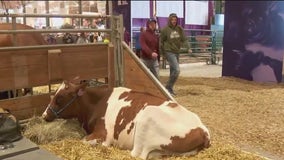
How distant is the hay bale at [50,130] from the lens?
3.70m

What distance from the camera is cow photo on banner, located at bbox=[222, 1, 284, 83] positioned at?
28.4ft

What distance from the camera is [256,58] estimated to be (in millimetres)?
9109

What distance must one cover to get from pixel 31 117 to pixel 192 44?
36.8 feet

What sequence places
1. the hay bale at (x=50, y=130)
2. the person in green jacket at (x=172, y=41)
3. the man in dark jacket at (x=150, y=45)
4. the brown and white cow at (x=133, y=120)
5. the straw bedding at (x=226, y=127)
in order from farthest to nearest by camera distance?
the person in green jacket at (x=172, y=41)
the man in dark jacket at (x=150, y=45)
the hay bale at (x=50, y=130)
the straw bedding at (x=226, y=127)
the brown and white cow at (x=133, y=120)

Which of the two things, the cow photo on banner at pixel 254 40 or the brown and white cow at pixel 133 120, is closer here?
the brown and white cow at pixel 133 120

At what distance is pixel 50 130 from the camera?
373cm

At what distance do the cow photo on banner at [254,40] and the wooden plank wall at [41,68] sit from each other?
544 cm

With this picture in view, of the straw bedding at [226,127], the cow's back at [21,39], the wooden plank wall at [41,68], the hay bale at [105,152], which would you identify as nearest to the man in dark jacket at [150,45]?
the straw bedding at [226,127]

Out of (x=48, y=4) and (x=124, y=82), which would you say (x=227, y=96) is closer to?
(x=124, y=82)

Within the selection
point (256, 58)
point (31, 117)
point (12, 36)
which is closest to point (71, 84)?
point (31, 117)

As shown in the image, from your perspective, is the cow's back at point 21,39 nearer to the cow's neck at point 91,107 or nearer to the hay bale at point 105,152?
the cow's neck at point 91,107

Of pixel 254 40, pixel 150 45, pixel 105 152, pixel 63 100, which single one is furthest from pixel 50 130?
pixel 254 40

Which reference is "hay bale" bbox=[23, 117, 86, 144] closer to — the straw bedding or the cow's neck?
the straw bedding

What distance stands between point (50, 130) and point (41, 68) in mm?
737
